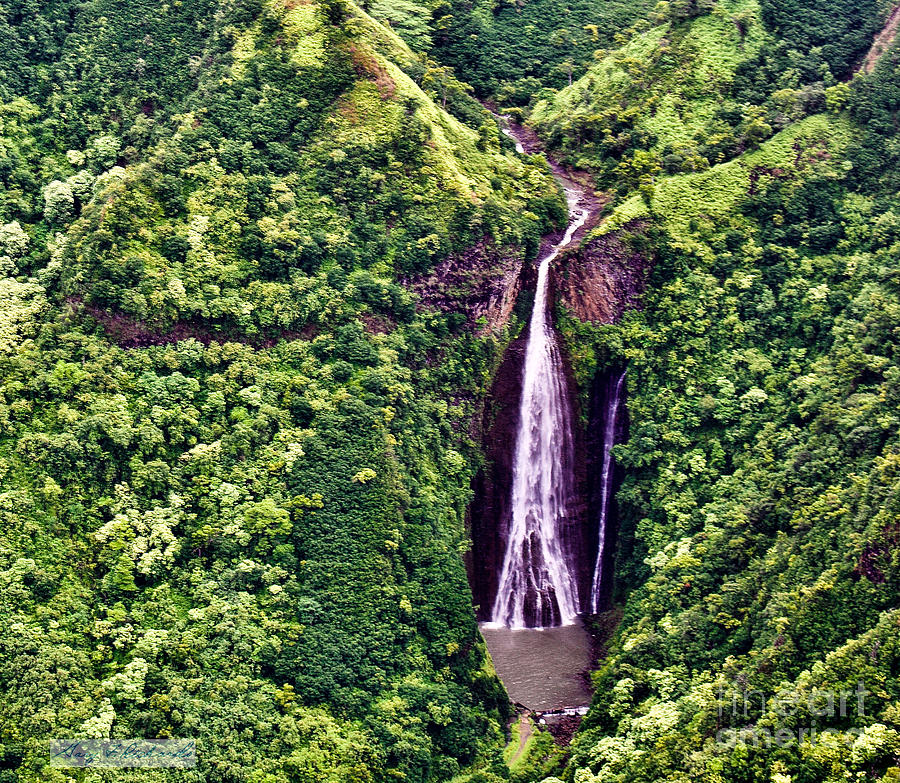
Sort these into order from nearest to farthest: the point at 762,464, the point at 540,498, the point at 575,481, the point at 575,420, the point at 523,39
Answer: the point at 762,464, the point at 540,498, the point at 575,481, the point at 575,420, the point at 523,39

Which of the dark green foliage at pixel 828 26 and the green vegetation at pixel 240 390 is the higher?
the dark green foliage at pixel 828 26

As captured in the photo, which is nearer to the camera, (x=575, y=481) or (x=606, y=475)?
(x=575, y=481)

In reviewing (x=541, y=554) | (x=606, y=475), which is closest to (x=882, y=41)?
(x=606, y=475)

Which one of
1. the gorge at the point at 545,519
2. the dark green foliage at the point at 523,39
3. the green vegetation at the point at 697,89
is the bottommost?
the gorge at the point at 545,519

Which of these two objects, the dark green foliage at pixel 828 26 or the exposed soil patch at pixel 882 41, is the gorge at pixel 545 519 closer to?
the dark green foliage at pixel 828 26

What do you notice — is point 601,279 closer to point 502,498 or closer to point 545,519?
point 502,498

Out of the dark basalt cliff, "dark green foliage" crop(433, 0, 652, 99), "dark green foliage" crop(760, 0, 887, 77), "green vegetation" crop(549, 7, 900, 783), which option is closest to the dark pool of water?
"green vegetation" crop(549, 7, 900, 783)

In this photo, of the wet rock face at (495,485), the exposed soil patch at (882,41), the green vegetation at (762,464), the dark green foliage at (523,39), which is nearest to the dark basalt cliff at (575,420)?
the wet rock face at (495,485)
